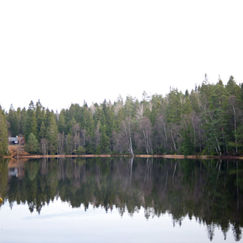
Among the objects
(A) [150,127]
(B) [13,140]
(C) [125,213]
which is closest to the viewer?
(C) [125,213]

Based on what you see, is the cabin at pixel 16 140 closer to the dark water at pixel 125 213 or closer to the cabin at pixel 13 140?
the cabin at pixel 13 140

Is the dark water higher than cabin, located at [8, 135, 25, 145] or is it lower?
lower

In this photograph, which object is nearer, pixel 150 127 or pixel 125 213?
pixel 125 213

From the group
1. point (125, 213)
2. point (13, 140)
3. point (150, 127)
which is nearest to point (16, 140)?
point (13, 140)

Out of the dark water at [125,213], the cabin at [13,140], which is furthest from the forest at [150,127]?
the dark water at [125,213]

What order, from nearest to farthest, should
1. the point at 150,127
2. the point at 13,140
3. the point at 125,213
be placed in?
the point at 125,213 → the point at 150,127 → the point at 13,140

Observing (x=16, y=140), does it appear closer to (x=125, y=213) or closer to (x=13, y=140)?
(x=13, y=140)

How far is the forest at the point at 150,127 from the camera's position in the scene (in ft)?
202

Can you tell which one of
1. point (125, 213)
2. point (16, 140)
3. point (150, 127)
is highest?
point (150, 127)

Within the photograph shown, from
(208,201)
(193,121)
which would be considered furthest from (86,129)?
(208,201)

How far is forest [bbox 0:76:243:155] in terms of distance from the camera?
2430 inches

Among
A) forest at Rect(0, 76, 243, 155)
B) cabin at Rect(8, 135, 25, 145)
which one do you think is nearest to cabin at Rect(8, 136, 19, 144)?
cabin at Rect(8, 135, 25, 145)

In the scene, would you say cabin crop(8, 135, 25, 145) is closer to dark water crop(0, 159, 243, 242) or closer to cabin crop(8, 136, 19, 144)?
cabin crop(8, 136, 19, 144)

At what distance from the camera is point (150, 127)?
88125 millimetres
